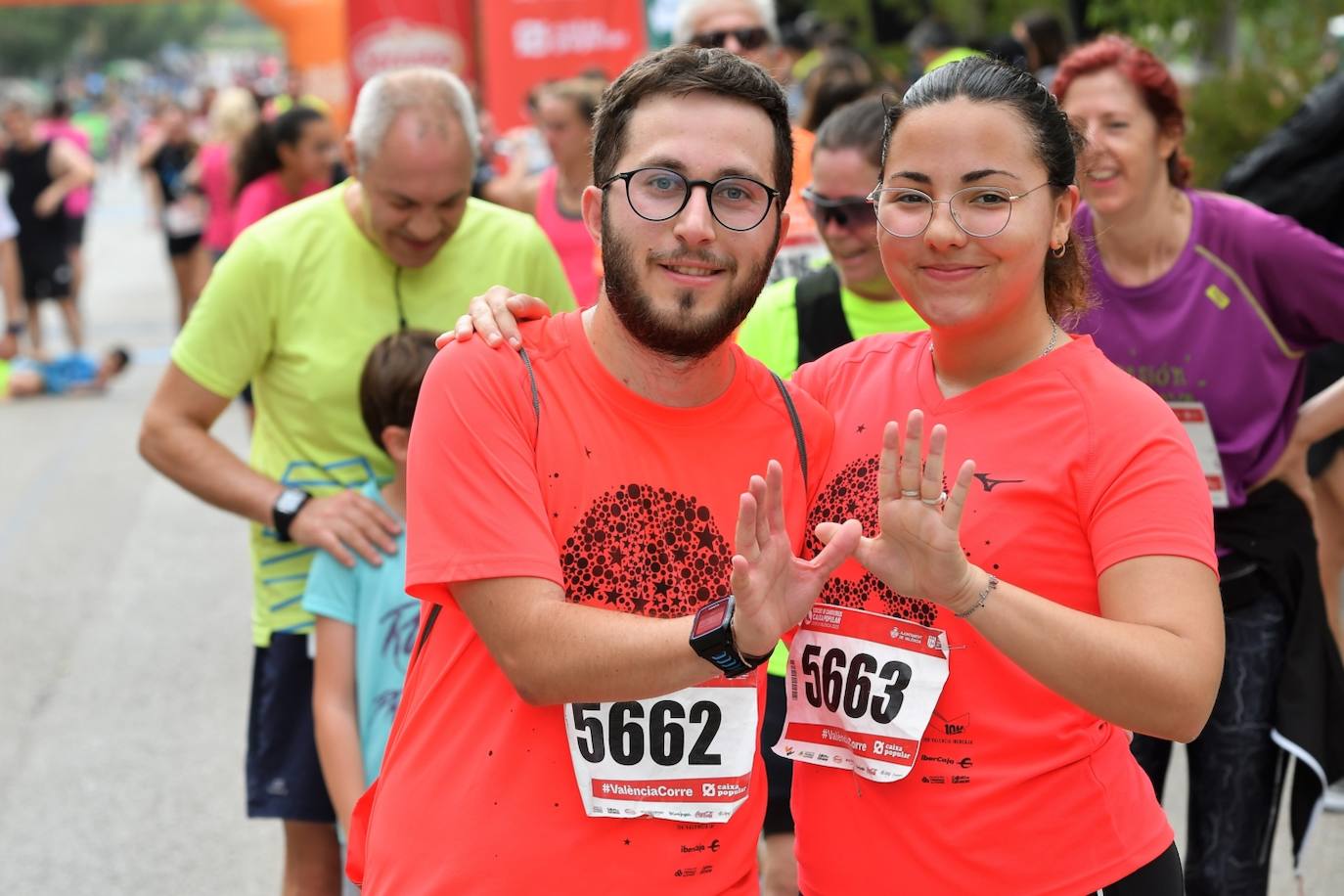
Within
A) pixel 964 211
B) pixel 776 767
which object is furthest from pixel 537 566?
pixel 776 767

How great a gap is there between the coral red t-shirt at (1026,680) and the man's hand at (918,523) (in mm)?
224

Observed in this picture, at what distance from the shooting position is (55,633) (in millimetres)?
7148

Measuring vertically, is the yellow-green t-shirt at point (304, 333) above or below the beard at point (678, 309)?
below

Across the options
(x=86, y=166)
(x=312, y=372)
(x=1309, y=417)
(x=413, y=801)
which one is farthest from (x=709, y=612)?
(x=86, y=166)

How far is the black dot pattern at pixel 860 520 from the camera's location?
220 centimetres

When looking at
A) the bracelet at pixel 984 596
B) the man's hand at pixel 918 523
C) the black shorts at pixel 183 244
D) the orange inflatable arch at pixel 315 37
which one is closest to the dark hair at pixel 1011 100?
the man's hand at pixel 918 523

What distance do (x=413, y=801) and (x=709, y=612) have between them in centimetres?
51

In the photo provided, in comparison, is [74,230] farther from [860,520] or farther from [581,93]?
[860,520]

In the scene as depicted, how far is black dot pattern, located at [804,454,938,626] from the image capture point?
2.20 meters

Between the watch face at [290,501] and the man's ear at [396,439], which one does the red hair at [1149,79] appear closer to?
the man's ear at [396,439]

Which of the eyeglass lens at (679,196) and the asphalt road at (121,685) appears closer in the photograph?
the eyeglass lens at (679,196)

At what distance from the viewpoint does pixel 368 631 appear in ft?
10.7

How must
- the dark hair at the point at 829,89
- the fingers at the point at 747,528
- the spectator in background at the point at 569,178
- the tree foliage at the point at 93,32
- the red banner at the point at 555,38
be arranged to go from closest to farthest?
the fingers at the point at 747,528 → the dark hair at the point at 829,89 → the spectator in background at the point at 569,178 → the red banner at the point at 555,38 → the tree foliage at the point at 93,32

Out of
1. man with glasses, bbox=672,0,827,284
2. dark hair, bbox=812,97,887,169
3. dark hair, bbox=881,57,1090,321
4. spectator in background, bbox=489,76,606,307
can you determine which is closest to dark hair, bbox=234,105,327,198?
spectator in background, bbox=489,76,606,307
